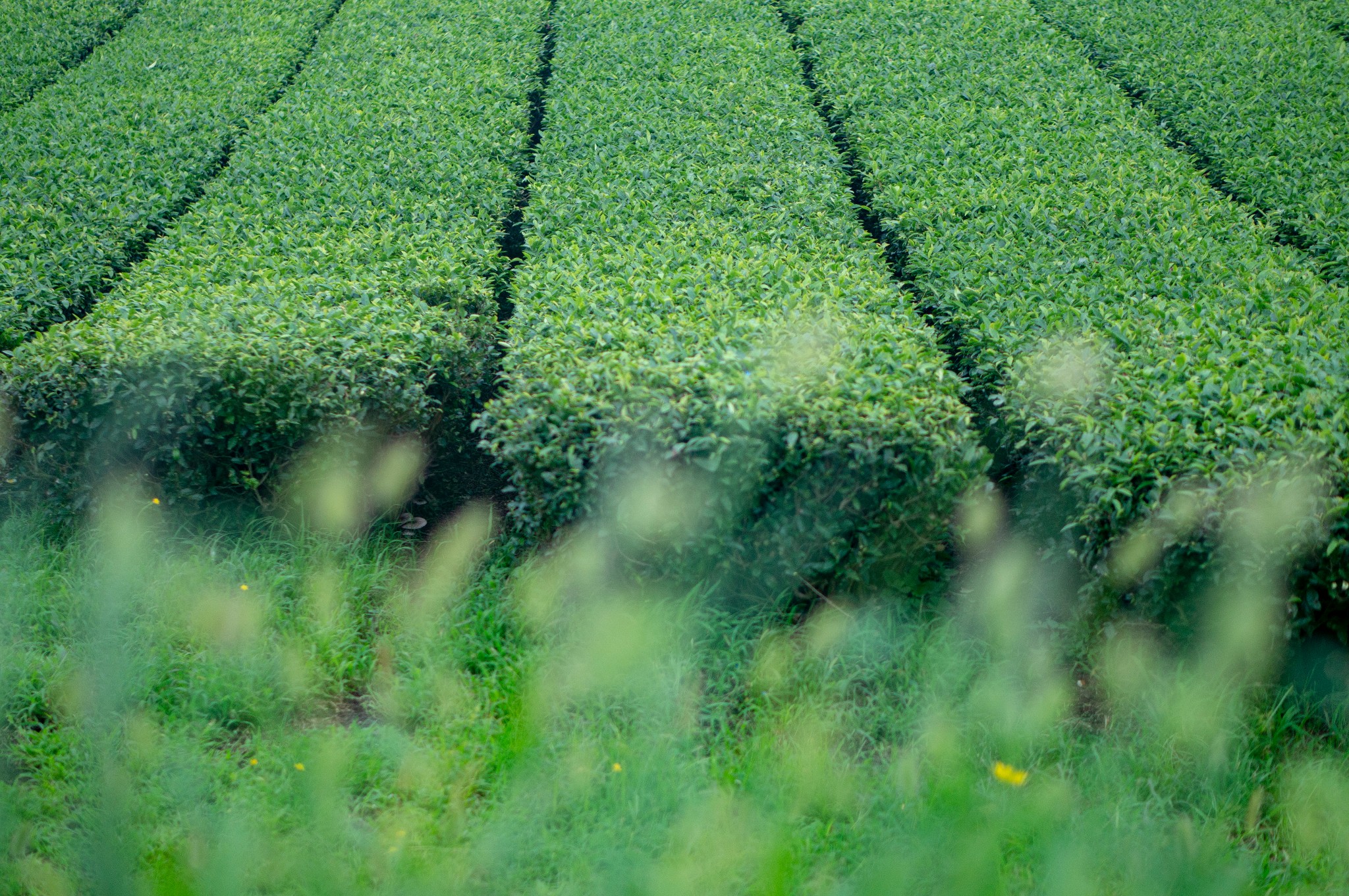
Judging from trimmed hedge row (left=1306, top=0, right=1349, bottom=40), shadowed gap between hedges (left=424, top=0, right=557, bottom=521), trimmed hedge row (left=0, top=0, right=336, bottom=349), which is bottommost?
trimmed hedge row (left=1306, top=0, right=1349, bottom=40)

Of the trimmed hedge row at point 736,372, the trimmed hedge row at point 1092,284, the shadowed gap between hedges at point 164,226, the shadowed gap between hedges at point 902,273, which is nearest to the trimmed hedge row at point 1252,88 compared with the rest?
the trimmed hedge row at point 1092,284

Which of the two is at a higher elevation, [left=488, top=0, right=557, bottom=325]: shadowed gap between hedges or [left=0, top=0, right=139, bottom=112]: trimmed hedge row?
[left=0, top=0, right=139, bottom=112]: trimmed hedge row

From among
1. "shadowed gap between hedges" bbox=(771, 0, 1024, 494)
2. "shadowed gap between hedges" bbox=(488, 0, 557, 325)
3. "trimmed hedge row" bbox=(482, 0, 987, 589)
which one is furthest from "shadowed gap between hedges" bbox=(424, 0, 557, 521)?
"shadowed gap between hedges" bbox=(771, 0, 1024, 494)

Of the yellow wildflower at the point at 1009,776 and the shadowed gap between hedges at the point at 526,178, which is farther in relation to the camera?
the shadowed gap between hedges at the point at 526,178

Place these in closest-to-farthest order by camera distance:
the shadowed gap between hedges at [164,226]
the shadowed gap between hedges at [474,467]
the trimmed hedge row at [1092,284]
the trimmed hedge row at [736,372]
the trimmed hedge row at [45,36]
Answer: the trimmed hedge row at [1092,284] → the trimmed hedge row at [736,372] → the shadowed gap between hedges at [474,467] → the shadowed gap between hedges at [164,226] → the trimmed hedge row at [45,36]

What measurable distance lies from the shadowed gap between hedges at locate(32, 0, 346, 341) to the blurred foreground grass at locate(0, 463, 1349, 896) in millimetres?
1542

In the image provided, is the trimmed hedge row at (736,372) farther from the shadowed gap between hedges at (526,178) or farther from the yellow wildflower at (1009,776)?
the yellow wildflower at (1009,776)

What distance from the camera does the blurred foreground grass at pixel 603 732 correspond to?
2561 millimetres

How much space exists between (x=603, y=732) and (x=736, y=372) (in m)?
1.31

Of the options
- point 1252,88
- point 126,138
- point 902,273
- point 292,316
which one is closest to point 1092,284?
point 902,273

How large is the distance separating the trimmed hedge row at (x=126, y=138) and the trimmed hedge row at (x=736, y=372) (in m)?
2.22

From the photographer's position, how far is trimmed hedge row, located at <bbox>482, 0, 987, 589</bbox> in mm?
3268

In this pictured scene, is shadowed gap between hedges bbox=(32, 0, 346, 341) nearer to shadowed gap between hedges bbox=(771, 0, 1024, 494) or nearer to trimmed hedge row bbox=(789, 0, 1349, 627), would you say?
shadowed gap between hedges bbox=(771, 0, 1024, 494)

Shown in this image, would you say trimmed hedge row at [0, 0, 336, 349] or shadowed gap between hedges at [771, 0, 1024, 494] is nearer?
shadowed gap between hedges at [771, 0, 1024, 494]
